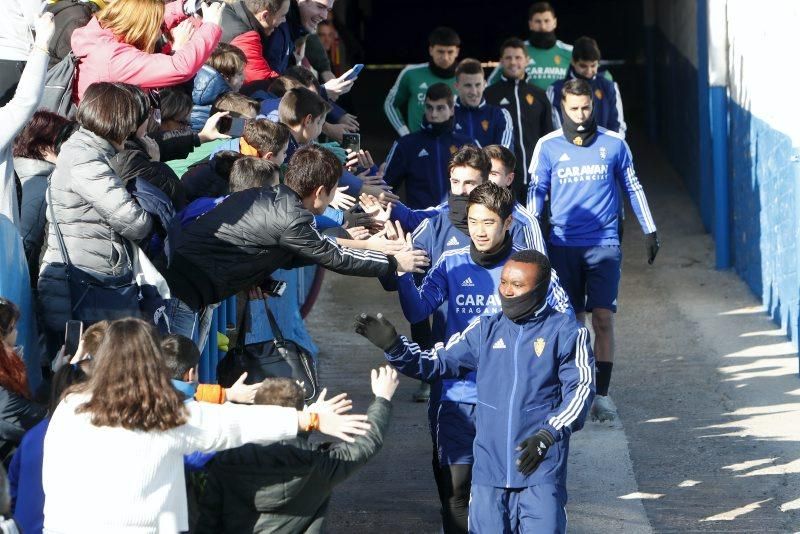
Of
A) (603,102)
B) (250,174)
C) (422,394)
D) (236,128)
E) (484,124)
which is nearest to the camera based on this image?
(250,174)

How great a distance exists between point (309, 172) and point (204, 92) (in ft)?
6.39

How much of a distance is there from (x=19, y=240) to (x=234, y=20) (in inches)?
148

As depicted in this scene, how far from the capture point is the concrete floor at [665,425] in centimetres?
773

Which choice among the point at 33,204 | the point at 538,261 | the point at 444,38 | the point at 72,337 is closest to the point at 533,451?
the point at 538,261

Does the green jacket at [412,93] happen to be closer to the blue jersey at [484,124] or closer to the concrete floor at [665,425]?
the blue jersey at [484,124]

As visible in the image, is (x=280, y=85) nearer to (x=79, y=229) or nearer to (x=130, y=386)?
(x=79, y=229)

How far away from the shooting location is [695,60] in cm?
1608

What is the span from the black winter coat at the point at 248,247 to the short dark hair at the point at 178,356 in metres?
1.03

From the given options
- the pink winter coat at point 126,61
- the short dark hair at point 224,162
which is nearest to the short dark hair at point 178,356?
the short dark hair at point 224,162

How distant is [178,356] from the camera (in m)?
5.45

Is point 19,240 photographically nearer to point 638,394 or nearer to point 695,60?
point 638,394

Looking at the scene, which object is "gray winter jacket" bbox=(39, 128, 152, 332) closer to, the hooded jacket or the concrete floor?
the concrete floor

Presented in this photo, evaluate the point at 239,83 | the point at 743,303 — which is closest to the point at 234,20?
the point at 239,83

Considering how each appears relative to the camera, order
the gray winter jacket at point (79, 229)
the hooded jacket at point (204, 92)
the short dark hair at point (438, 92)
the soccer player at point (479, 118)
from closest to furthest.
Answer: the gray winter jacket at point (79, 229)
the hooded jacket at point (204, 92)
the short dark hair at point (438, 92)
the soccer player at point (479, 118)
